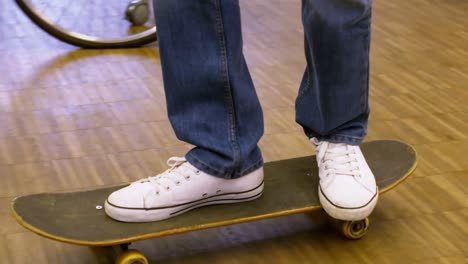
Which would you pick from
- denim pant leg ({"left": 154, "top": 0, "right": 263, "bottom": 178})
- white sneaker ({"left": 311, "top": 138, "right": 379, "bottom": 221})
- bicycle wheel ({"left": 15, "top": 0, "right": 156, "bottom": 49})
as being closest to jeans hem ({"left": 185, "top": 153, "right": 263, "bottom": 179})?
denim pant leg ({"left": 154, "top": 0, "right": 263, "bottom": 178})

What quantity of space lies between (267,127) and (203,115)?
1.89 ft

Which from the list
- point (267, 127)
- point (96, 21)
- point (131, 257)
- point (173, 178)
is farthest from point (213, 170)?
point (96, 21)

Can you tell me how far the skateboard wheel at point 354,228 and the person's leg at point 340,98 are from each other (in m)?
0.05

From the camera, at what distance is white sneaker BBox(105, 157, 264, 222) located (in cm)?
124

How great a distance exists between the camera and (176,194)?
4.11 ft

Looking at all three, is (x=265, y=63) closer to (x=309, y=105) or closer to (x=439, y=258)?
(x=309, y=105)

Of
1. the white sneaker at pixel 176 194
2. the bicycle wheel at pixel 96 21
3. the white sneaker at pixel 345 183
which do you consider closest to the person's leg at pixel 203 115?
the white sneaker at pixel 176 194

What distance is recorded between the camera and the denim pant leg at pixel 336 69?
1.24 m

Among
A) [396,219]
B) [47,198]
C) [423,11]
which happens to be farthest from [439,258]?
[423,11]

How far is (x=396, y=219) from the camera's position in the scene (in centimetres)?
141

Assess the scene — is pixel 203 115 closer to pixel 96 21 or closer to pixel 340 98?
pixel 340 98

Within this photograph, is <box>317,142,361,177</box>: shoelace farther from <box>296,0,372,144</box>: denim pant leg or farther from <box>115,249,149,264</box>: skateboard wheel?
<box>115,249,149,264</box>: skateboard wheel

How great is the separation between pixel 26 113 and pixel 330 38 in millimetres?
889

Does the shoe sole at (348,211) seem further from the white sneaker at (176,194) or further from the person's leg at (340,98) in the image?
the white sneaker at (176,194)
